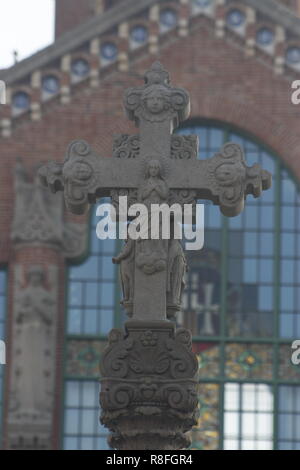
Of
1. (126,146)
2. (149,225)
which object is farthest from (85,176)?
(149,225)

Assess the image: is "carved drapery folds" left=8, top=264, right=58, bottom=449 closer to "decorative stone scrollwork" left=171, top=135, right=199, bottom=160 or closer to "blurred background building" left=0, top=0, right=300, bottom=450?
"blurred background building" left=0, top=0, right=300, bottom=450

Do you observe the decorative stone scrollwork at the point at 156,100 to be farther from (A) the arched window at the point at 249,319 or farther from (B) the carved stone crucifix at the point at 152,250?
(A) the arched window at the point at 249,319

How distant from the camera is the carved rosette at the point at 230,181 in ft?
49.7

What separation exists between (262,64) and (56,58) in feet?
14.6

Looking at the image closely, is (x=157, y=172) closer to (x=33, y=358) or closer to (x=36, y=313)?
(x=33, y=358)

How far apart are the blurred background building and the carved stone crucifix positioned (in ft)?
61.9

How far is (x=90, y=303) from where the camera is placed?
116ft

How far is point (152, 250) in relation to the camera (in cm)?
1473

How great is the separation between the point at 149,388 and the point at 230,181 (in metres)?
2.24

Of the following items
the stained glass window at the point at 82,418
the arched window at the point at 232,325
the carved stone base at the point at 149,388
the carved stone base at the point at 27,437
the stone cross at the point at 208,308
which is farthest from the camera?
the stone cross at the point at 208,308

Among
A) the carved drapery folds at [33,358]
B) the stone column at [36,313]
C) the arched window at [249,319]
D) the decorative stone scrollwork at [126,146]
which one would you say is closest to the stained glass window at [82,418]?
the stone column at [36,313]

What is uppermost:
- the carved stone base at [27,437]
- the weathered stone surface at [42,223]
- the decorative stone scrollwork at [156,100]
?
the weathered stone surface at [42,223]

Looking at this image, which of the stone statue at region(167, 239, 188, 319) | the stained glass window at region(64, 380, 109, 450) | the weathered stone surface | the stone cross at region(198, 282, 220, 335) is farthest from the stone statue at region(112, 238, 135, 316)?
the stone cross at region(198, 282, 220, 335)
